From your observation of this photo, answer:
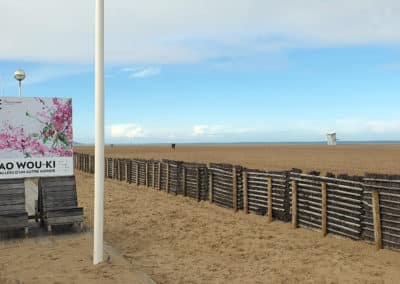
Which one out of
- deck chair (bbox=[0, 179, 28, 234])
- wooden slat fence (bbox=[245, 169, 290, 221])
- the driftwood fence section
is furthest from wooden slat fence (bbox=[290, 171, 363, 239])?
deck chair (bbox=[0, 179, 28, 234])

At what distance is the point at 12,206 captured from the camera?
30.6 ft

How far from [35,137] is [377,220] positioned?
22.6 ft

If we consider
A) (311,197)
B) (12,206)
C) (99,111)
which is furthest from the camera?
(311,197)

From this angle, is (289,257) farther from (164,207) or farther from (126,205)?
(126,205)

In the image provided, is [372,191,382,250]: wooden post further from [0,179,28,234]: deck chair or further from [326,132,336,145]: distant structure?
[326,132,336,145]: distant structure

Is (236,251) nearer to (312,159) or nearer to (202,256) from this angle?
(202,256)

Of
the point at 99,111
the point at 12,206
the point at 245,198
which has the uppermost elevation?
the point at 99,111

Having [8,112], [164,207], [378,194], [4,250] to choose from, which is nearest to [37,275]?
[4,250]

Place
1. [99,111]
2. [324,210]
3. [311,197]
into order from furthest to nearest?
[311,197] < [324,210] < [99,111]

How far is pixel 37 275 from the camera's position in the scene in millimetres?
6727

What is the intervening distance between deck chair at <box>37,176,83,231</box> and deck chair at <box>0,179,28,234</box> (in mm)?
456

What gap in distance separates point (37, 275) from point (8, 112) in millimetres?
3967

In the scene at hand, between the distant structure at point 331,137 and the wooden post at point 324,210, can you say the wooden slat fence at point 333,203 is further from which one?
the distant structure at point 331,137

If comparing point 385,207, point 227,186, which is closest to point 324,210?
point 385,207
